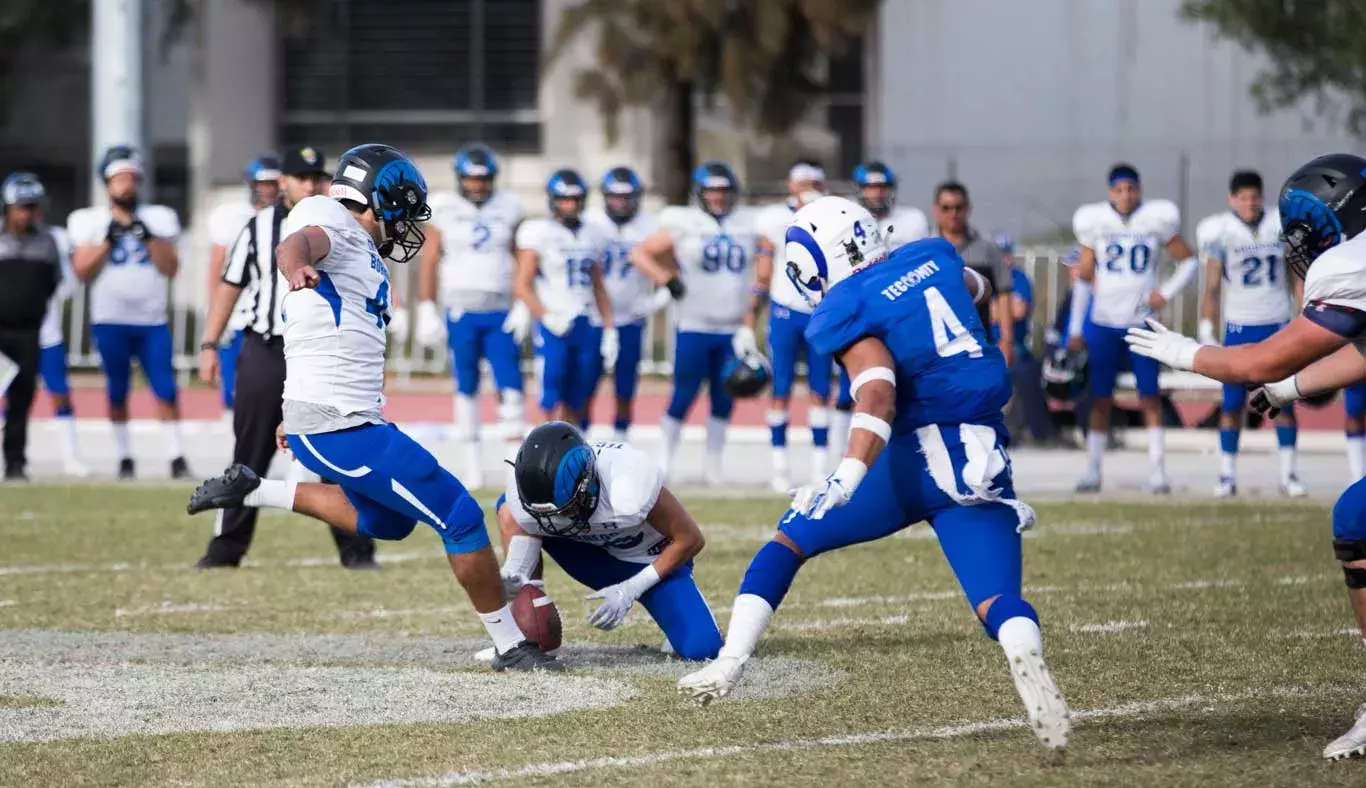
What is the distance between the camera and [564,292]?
12.7 m

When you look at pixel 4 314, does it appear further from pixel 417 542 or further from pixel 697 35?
pixel 697 35

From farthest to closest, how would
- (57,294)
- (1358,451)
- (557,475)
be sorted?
(57,294) → (1358,451) → (557,475)

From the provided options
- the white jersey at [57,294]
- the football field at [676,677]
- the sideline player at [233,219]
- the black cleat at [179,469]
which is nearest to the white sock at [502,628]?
the football field at [676,677]

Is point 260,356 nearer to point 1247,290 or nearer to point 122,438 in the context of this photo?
point 122,438

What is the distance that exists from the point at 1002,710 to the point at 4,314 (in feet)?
29.3

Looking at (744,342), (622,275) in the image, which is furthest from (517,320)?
(744,342)

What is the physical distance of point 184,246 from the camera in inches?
926

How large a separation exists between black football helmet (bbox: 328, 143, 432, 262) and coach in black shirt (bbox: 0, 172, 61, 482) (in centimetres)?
707

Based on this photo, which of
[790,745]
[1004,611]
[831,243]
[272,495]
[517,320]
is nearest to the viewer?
[1004,611]

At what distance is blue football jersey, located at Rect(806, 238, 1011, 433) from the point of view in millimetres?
5590

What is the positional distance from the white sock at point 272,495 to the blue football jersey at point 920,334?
2349 mm

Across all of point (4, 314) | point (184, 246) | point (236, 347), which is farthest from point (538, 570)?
point (184, 246)

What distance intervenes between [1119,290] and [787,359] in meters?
2.09

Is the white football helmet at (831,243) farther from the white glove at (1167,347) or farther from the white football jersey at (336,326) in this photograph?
Result: the white football jersey at (336,326)
